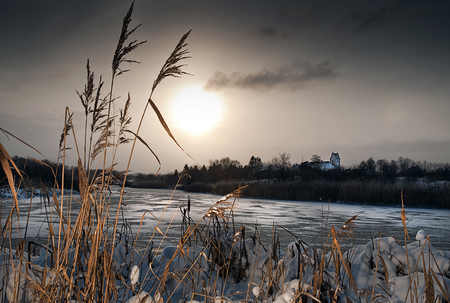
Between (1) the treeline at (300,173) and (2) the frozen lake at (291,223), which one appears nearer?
(2) the frozen lake at (291,223)

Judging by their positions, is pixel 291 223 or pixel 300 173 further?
pixel 300 173

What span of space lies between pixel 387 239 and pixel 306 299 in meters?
1.51

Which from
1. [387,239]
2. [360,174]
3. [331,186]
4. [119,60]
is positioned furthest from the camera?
[360,174]

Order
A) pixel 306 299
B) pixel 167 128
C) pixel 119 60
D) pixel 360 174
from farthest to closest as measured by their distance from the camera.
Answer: pixel 360 174, pixel 306 299, pixel 119 60, pixel 167 128

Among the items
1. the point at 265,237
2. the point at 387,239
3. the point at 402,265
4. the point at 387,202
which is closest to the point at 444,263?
the point at 402,265

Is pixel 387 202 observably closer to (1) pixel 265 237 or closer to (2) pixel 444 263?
(1) pixel 265 237

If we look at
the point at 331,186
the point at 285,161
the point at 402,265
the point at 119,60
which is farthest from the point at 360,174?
the point at 119,60

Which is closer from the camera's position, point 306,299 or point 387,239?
point 306,299

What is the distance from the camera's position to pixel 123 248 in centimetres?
297

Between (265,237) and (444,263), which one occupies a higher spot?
A: (444,263)

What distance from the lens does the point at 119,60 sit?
49.5 inches

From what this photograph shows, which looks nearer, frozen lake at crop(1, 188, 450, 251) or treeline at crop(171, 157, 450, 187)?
frozen lake at crop(1, 188, 450, 251)

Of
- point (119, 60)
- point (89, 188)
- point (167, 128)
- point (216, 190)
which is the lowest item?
point (216, 190)

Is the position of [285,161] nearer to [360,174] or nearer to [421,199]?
[360,174]
